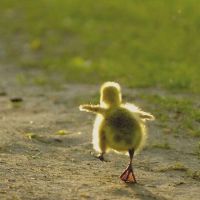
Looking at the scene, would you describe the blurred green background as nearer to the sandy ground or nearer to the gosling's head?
the sandy ground

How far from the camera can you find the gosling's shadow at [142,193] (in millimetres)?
8016

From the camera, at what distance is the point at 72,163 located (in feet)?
31.1

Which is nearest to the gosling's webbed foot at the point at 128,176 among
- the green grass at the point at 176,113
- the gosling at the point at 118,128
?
the gosling at the point at 118,128

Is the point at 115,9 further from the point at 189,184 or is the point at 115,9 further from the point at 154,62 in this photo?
the point at 189,184

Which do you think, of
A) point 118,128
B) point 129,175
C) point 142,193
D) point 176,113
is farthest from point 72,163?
point 176,113

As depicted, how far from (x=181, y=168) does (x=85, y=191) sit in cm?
170

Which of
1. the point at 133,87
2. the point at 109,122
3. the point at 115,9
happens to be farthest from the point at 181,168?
the point at 115,9

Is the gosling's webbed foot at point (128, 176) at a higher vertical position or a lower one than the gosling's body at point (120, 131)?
lower

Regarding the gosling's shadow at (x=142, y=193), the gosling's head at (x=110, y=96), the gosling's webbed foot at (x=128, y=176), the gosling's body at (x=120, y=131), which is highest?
the gosling's head at (x=110, y=96)

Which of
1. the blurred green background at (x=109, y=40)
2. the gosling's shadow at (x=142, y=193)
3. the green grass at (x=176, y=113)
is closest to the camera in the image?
the gosling's shadow at (x=142, y=193)

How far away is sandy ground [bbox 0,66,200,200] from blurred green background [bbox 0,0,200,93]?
3065 mm

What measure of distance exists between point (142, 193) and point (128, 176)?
1.81 ft

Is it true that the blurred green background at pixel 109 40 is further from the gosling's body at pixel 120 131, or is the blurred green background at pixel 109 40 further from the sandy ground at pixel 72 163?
the gosling's body at pixel 120 131

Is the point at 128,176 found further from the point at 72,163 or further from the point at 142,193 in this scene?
the point at 72,163
